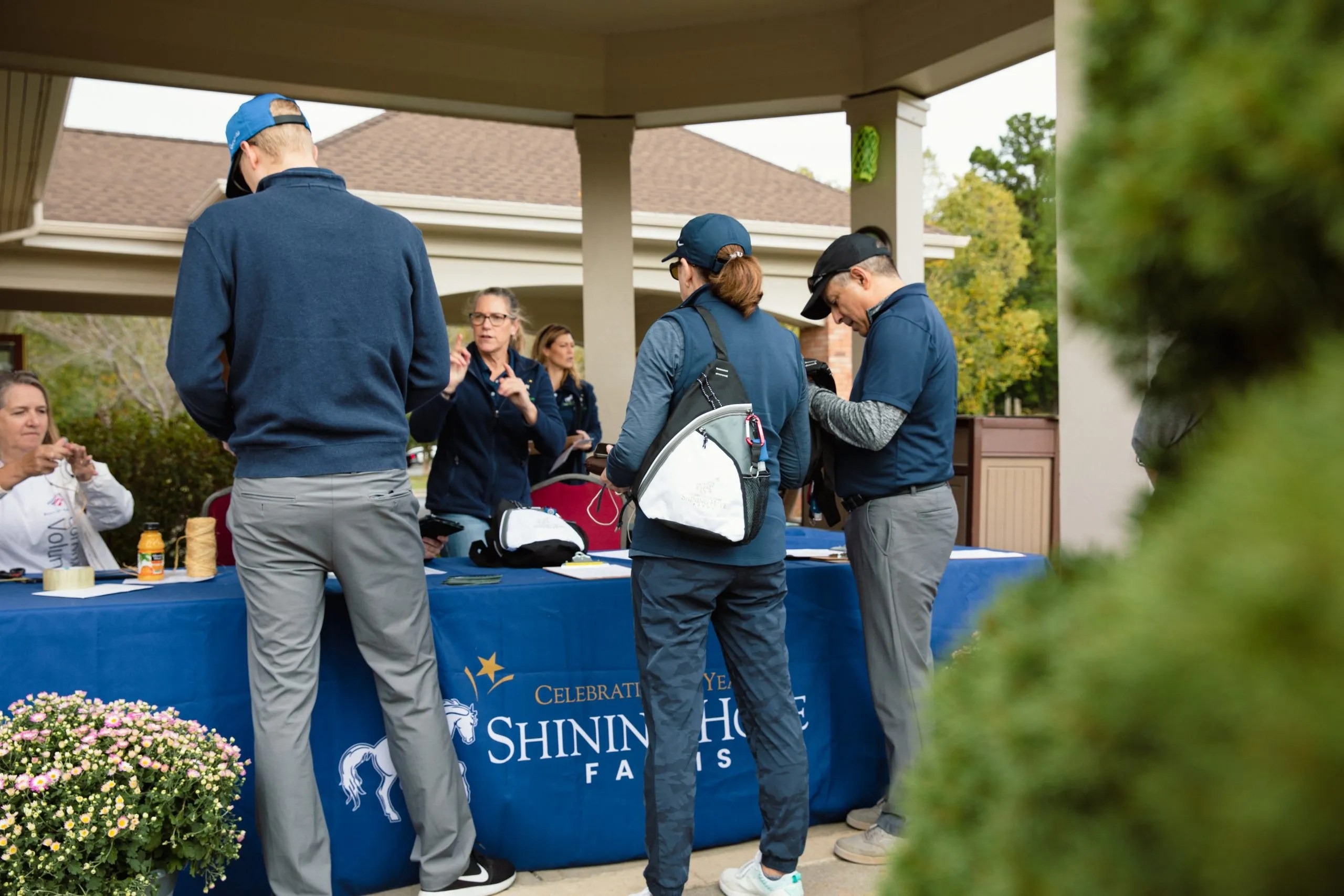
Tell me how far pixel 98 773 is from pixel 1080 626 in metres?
2.43

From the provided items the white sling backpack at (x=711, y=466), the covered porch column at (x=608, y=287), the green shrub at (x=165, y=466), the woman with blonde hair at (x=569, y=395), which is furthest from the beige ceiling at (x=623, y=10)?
the white sling backpack at (x=711, y=466)

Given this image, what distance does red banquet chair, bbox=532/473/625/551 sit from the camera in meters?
5.16

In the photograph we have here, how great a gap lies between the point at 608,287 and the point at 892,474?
5037 millimetres

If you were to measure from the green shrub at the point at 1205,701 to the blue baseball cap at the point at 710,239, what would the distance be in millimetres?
2408

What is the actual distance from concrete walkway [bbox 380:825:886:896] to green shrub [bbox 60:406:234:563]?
20.9ft

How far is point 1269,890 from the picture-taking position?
51cm

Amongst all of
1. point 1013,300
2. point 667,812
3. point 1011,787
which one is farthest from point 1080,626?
point 1013,300

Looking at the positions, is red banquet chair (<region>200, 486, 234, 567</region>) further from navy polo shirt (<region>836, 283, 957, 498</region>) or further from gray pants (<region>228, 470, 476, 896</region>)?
navy polo shirt (<region>836, 283, 957, 498</region>)

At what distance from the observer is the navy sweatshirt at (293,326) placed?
273 centimetres

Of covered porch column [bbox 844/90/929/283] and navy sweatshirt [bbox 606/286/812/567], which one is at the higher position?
covered porch column [bbox 844/90/929/283]

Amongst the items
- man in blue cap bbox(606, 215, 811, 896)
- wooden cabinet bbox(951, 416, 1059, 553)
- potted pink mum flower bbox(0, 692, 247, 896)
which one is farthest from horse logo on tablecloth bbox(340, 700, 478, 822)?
wooden cabinet bbox(951, 416, 1059, 553)

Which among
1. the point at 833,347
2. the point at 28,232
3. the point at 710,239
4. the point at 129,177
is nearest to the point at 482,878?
the point at 710,239

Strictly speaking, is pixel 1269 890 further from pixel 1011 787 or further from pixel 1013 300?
pixel 1013 300

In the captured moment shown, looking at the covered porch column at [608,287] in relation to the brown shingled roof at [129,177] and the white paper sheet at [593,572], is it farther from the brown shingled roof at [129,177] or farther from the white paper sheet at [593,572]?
the brown shingled roof at [129,177]
